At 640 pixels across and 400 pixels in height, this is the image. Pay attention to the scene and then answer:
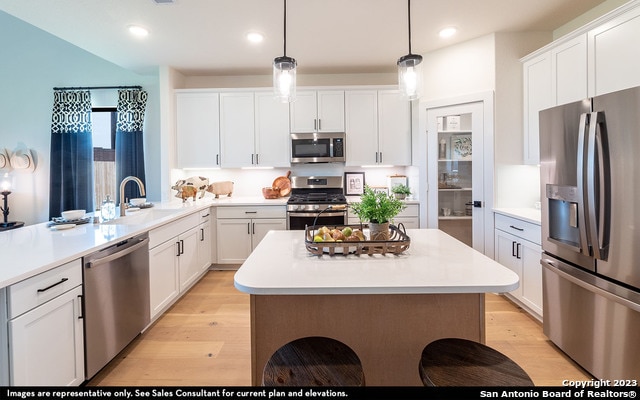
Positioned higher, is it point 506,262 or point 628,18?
point 628,18

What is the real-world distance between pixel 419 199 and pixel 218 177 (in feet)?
9.19

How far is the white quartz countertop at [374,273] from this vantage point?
1185mm

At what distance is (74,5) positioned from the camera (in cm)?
255

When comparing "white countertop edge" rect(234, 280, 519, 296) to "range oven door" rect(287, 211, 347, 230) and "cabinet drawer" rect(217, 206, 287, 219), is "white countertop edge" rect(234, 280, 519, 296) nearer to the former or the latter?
"range oven door" rect(287, 211, 347, 230)

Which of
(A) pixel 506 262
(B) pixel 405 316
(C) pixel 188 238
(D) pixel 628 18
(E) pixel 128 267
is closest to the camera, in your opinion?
(B) pixel 405 316

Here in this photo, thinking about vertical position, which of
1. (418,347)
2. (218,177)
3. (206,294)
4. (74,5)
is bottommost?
(206,294)

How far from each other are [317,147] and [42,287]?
313 centimetres

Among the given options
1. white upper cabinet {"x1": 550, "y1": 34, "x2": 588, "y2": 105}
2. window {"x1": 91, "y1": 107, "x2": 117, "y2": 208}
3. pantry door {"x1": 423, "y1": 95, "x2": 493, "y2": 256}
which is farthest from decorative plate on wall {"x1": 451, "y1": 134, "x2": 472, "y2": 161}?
window {"x1": 91, "y1": 107, "x2": 117, "y2": 208}

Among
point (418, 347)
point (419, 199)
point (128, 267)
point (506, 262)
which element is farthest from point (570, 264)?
point (128, 267)

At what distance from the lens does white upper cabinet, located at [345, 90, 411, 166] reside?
412 centimetres

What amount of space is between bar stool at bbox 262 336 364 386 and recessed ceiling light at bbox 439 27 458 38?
3.14 meters

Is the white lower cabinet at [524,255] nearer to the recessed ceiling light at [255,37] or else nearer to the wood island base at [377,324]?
the wood island base at [377,324]

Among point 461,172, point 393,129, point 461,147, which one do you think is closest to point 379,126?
point 393,129

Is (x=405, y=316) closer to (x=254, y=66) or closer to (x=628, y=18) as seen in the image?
(x=628, y=18)
